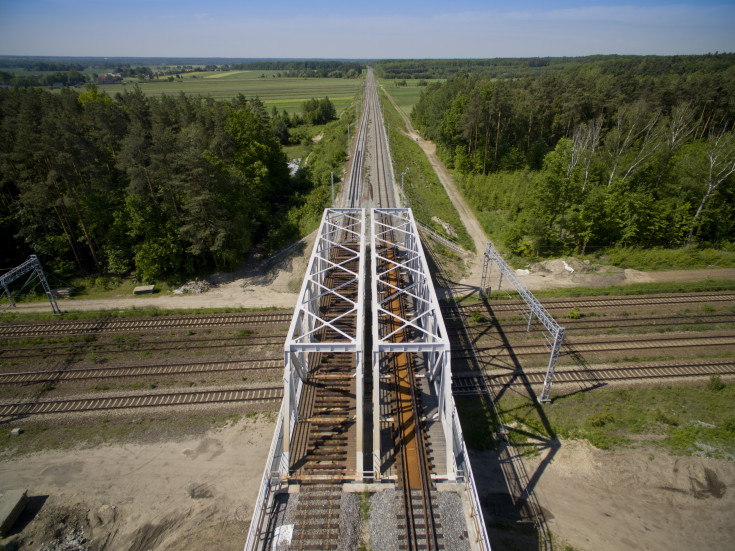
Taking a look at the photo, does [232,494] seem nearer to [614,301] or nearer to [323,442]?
[323,442]

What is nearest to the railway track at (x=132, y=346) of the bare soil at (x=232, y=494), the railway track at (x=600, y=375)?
the bare soil at (x=232, y=494)

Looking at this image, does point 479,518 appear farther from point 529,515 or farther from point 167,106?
point 167,106

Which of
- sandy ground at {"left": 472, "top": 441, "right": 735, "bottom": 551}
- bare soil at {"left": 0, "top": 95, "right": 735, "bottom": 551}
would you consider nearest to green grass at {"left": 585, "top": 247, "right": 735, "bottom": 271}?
sandy ground at {"left": 472, "top": 441, "right": 735, "bottom": 551}

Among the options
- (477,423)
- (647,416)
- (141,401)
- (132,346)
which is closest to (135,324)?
(132,346)

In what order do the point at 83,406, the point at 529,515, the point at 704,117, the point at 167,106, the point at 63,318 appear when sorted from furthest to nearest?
the point at 704,117
the point at 167,106
the point at 63,318
the point at 83,406
the point at 529,515

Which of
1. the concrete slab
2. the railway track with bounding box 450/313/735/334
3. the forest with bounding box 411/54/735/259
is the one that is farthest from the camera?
the forest with bounding box 411/54/735/259

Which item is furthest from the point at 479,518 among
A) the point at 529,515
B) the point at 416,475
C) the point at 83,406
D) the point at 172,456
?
the point at 83,406

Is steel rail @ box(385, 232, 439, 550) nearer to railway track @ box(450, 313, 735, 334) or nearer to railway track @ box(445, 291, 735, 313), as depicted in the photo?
railway track @ box(450, 313, 735, 334)
